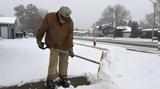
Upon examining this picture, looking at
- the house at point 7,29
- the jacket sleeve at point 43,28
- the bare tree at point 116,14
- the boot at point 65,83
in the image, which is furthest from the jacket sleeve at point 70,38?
the bare tree at point 116,14

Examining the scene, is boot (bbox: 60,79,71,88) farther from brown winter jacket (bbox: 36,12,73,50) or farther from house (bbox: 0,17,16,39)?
house (bbox: 0,17,16,39)

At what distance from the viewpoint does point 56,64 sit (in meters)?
7.02

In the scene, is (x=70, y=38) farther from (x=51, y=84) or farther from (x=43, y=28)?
(x=51, y=84)

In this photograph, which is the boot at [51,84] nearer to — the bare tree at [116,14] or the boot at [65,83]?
the boot at [65,83]

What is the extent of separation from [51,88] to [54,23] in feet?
4.38

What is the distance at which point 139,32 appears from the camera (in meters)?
80.5

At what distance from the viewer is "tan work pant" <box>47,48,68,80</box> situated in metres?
6.94

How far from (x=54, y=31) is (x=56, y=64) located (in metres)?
0.70

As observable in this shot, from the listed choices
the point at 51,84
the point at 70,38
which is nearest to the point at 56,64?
the point at 51,84

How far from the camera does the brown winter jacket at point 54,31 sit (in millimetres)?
6891

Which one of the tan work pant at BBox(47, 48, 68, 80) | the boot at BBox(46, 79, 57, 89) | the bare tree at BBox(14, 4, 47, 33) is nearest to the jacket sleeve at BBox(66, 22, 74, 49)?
the tan work pant at BBox(47, 48, 68, 80)

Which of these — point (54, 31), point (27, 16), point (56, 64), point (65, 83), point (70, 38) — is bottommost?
point (65, 83)

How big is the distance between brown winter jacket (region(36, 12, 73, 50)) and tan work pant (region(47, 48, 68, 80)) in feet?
0.58

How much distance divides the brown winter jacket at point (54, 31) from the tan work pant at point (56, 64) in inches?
6.9
